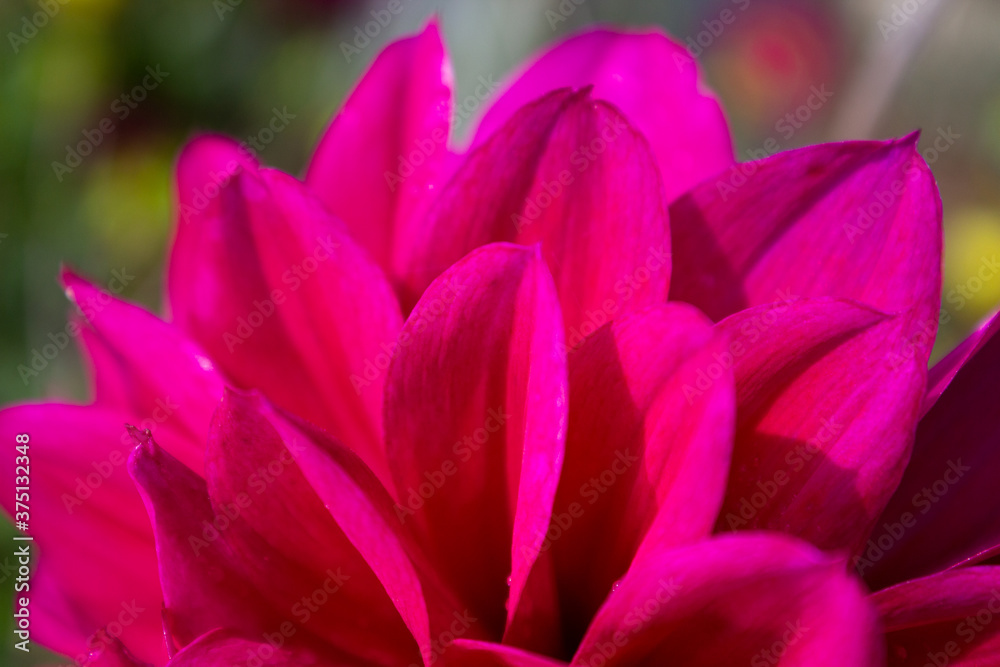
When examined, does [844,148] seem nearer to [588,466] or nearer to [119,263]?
[588,466]

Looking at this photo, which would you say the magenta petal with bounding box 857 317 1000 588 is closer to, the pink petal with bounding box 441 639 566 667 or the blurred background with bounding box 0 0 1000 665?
the pink petal with bounding box 441 639 566 667

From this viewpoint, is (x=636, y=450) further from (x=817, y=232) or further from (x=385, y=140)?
(x=385, y=140)

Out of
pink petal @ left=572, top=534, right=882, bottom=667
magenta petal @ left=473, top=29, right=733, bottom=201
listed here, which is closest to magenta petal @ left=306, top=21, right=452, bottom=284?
magenta petal @ left=473, top=29, right=733, bottom=201

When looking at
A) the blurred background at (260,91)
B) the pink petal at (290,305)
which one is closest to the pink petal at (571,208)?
the pink petal at (290,305)

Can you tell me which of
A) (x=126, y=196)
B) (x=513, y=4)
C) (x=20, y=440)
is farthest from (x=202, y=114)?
(x=20, y=440)

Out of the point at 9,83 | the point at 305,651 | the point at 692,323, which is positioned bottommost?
the point at 305,651

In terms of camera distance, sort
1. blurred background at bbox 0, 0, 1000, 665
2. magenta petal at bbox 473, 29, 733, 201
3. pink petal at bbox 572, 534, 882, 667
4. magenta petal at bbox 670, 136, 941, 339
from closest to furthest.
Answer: pink petal at bbox 572, 534, 882, 667
magenta petal at bbox 670, 136, 941, 339
magenta petal at bbox 473, 29, 733, 201
blurred background at bbox 0, 0, 1000, 665
